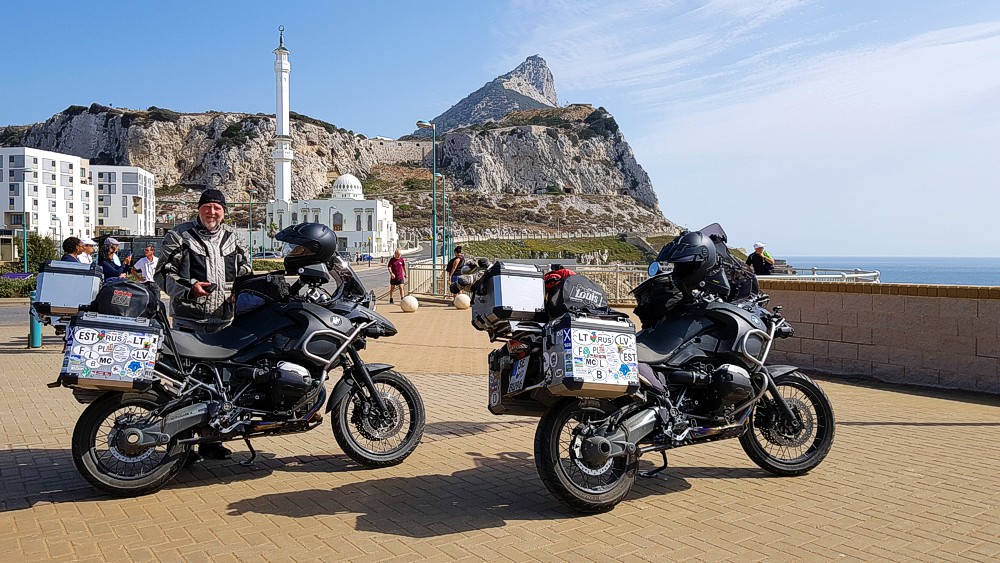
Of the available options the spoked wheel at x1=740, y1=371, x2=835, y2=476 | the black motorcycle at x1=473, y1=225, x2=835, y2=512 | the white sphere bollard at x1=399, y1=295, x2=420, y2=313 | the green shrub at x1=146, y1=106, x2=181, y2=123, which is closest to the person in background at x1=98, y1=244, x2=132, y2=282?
the black motorcycle at x1=473, y1=225, x2=835, y2=512

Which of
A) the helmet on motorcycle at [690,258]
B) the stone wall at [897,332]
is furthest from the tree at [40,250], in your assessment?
the helmet on motorcycle at [690,258]

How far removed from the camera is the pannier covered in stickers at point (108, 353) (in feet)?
15.3

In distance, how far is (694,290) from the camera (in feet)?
17.9

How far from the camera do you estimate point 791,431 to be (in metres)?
5.60

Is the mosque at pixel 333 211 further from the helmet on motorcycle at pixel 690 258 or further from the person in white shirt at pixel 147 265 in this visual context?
the helmet on motorcycle at pixel 690 258

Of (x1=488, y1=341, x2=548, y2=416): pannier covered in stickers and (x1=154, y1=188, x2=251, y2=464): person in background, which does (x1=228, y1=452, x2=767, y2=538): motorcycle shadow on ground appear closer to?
(x1=488, y1=341, x2=548, y2=416): pannier covered in stickers

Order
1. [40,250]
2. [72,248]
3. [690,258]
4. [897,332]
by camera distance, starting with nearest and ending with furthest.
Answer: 1. [690,258]
2. [897,332]
3. [72,248]
4. [40,250]

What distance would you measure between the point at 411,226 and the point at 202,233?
444ft

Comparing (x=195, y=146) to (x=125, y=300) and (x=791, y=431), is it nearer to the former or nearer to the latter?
(x=125, y=300)

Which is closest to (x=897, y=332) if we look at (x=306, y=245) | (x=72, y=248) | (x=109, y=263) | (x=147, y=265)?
(x=306, y=245)

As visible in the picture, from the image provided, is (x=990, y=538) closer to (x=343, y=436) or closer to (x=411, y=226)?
(x=343, y=436)

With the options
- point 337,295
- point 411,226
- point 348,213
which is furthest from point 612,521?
point 411,226

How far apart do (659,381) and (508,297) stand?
1.09m

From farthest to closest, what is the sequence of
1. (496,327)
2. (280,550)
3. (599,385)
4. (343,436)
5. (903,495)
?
1. (343,436)
2. (903,495)
3. (496,327)
4. (599,385)
5. (280,550)
